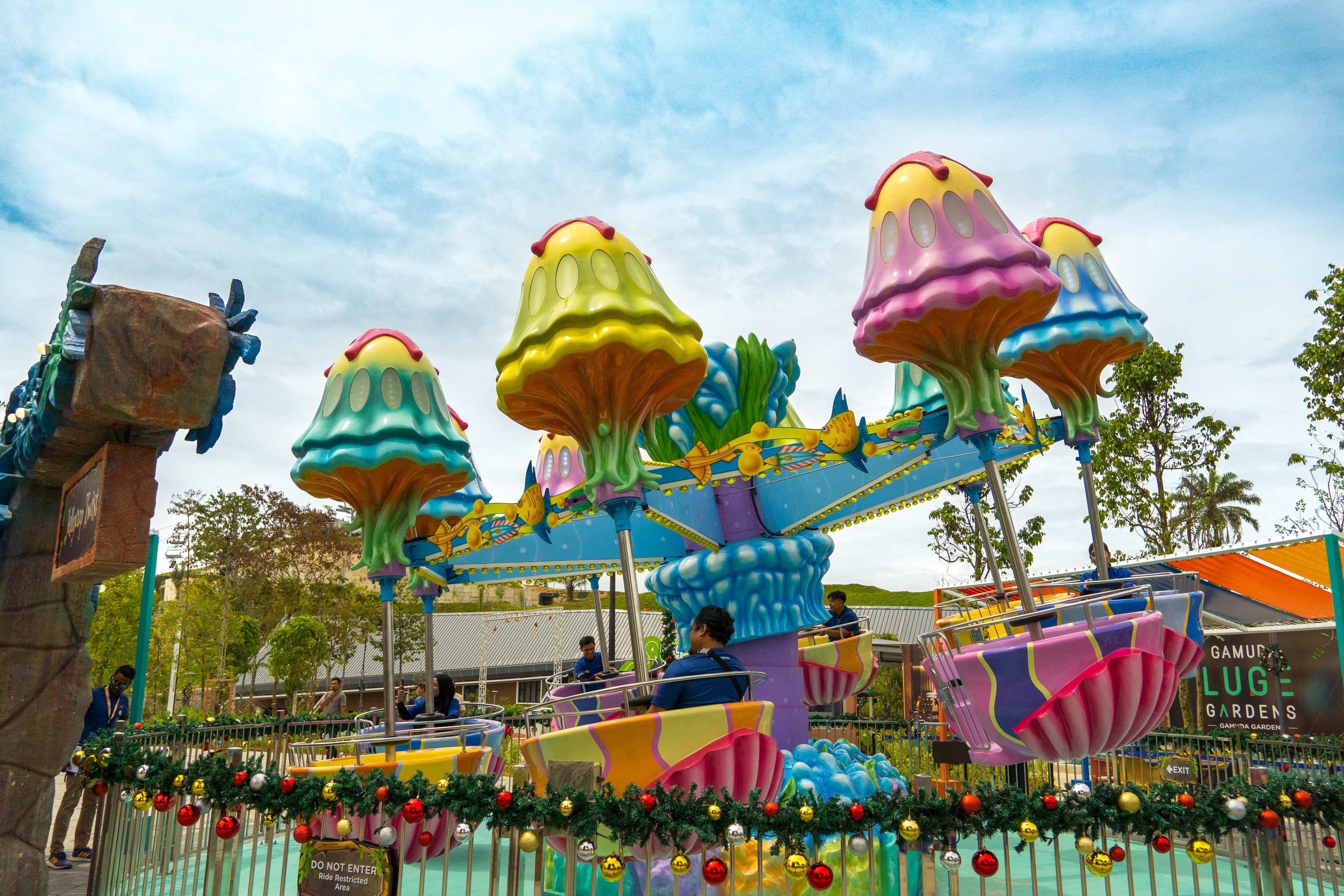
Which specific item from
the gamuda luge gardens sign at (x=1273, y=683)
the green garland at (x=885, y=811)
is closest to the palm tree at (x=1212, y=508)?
the gamuda luge gardens sign at (x=1273, y=683)

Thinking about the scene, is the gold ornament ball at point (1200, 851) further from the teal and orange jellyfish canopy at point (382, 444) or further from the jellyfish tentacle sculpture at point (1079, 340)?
the teal and orange jellyfish canopy at point (382, 444)

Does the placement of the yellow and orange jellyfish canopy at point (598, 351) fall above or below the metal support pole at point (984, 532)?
above

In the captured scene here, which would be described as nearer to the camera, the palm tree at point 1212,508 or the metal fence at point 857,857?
the metal fence at point 857,857

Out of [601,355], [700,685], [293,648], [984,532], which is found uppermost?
[601,355]

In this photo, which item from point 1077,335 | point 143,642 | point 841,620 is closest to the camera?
point 1077,335

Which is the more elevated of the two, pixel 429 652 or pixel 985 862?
pixel 429 652

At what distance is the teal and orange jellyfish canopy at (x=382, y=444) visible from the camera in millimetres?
6973

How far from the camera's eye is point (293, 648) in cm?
2539

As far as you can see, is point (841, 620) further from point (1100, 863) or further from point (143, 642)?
point (143, 642)

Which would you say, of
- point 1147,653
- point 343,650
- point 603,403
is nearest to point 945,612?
point 1147,653

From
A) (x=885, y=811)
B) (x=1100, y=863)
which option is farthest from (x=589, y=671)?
(x=1100, y=863)

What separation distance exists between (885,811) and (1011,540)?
2.33 meters

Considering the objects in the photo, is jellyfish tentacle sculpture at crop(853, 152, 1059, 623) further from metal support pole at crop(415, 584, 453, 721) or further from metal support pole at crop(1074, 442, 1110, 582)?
metal support pole at crop(415, 584, 453, 721)

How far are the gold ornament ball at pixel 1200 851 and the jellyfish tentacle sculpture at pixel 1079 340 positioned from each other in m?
3.83
